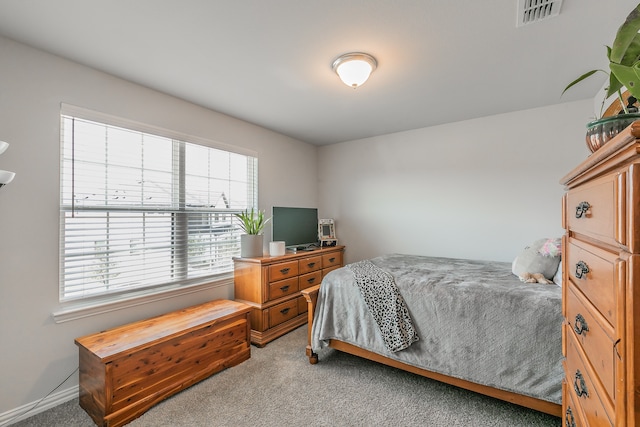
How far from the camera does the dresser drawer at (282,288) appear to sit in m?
3.13

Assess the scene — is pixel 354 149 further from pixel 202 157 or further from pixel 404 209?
pixel 202 157

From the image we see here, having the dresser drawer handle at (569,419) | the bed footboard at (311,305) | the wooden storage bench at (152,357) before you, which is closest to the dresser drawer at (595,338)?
the dresser drawer handle at (569,419)

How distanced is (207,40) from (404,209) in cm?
307

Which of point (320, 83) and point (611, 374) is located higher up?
point (320, 83)

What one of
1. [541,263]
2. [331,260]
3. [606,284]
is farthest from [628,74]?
[331,260]

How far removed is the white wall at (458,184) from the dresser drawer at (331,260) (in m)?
0.30

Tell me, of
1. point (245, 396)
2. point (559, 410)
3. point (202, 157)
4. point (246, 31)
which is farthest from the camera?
point (202, 157)

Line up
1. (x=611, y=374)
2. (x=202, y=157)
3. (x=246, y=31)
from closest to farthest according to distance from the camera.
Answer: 1. (x=611, y=374)
2. (x=246, y=31)
3. (x=202, y=157)

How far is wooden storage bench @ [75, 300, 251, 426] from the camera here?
1.82m

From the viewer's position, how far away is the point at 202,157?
10.2ft

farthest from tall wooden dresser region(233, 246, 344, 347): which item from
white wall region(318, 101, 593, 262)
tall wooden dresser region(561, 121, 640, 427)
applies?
tall wooden dresser region(561, 121, 640, 427)

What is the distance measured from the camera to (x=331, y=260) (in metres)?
4.10

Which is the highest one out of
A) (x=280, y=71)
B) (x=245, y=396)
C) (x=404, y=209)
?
(x=280, y=71)

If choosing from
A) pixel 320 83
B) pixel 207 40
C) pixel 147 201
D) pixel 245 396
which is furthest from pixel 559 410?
pixel 147 201
